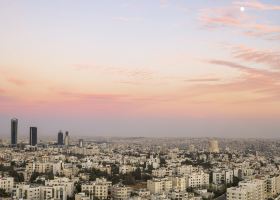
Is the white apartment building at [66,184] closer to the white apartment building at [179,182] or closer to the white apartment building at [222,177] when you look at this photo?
the white apartment building at [179,182]

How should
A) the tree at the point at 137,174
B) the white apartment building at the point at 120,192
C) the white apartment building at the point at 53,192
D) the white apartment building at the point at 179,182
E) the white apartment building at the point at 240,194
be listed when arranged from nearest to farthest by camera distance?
1. the white apartment building at the point at 240,194
2. the white apartment building at the point at 53,192
3. the white apartment building at the point at 120,192
4. the white apartment building at the point at 179,182
5. the tree at the point at 137,174

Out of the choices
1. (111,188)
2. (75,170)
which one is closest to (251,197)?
(111,188)

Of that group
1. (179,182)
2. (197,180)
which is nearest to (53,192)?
(179,182)

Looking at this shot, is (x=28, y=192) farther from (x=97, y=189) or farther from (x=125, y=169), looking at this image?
(x=125, y=169)

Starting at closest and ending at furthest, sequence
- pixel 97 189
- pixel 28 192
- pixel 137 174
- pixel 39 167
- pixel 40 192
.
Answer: pixel 28 192 < pixel 40 192 < pixel 97 189 < pixel 137 174 < pixel 39 167

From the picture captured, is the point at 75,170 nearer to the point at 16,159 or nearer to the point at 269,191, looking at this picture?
the point at 16,159

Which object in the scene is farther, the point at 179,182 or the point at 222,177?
the point at 222,177

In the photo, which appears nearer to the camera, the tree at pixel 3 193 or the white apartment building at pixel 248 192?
the white apartment building at pixel 248 192

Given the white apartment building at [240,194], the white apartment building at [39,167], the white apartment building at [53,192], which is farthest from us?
the white apartment building at [39,167]

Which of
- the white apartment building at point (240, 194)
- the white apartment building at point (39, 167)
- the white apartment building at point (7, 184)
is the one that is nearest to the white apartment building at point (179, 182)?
the white apartment building at point (240, 194)
